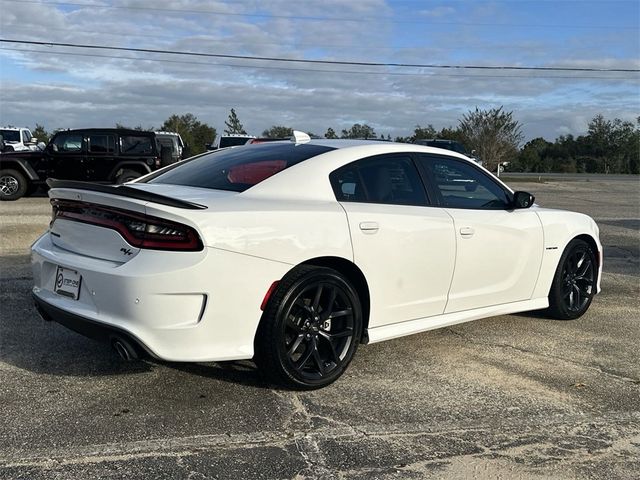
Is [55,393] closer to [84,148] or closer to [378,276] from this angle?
[378,276]

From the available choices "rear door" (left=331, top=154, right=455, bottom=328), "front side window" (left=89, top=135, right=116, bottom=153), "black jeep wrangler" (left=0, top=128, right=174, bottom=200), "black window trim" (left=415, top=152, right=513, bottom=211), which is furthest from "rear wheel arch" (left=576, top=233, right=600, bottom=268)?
"front side window" (left=89, top=135, right=116, bottom=153)

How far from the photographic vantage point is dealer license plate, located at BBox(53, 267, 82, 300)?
3771 millimetres

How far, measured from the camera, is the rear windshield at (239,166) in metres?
4.25

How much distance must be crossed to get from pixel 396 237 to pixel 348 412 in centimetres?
120

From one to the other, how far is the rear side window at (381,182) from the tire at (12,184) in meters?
13.1

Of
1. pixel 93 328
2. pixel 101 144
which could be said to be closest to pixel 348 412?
pixel 93 328

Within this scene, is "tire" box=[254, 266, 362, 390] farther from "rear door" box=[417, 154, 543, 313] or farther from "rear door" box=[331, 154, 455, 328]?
"rear door" box=[417, 154, 543, 313]

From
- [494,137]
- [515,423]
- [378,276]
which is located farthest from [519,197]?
[494,137]

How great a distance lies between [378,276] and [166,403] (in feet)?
5.01

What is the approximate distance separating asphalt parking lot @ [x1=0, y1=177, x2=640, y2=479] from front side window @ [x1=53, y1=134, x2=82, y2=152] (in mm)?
11011

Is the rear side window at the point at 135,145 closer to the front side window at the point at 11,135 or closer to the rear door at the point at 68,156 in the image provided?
the rear door at the point at 68,156

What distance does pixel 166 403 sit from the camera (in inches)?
148

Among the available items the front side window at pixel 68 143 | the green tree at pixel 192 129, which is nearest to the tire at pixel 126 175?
the front side window at pixel 68 143

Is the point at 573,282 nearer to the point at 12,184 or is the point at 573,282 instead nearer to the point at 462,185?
the point at 462,185
